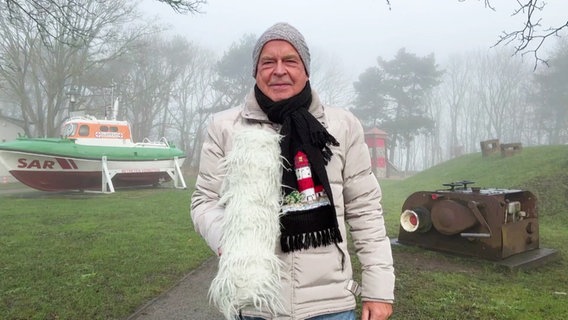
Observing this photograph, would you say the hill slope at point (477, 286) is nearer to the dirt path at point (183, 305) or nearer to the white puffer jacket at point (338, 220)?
the dirt path at point (183, 305)

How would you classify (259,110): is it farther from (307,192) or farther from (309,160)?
(307,192)

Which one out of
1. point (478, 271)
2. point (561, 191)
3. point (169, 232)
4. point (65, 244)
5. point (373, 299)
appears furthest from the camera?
point (561, 191)

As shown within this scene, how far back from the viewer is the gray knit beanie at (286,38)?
5.88 ft

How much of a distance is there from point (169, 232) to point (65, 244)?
189 cm

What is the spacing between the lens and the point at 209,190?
178cm

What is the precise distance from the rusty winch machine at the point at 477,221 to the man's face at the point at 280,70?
4.42 metres

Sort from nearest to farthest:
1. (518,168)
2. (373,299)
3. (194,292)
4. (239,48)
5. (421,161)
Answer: (373,299) → (194,292) → (518,168) → (239,48) → (421,161)

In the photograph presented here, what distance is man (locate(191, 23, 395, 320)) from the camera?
5.46ft

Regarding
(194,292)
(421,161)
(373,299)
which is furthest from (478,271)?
(421,161)

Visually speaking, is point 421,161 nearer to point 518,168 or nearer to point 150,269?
point 518,168

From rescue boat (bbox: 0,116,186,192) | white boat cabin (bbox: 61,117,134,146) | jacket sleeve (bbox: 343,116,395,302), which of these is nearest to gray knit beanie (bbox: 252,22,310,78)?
jacket sleeve (bbox: 343,116,395,302)

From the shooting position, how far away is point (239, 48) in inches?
1515

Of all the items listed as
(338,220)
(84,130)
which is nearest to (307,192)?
(338,220)

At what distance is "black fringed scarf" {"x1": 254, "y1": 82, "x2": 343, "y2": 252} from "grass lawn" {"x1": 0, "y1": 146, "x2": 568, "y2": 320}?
2.61m
